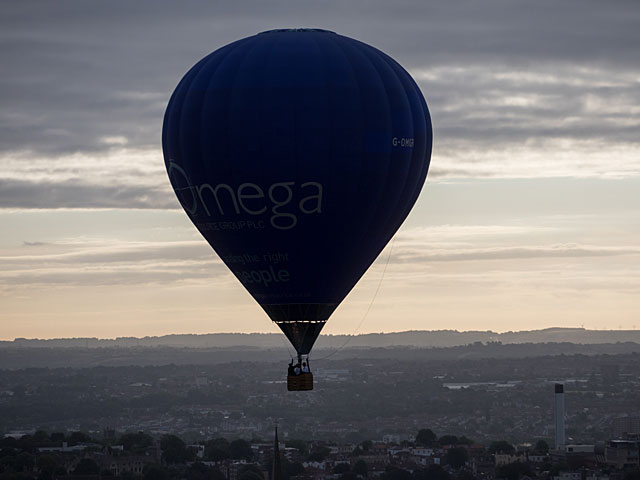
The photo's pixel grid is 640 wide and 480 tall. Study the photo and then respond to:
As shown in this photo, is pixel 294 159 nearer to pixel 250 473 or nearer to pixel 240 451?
pixel 250 473

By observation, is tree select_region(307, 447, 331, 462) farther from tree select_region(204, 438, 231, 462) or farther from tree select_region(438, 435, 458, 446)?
tree select_region(438, 435, 458, 446)

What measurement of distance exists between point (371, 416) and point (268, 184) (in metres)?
161

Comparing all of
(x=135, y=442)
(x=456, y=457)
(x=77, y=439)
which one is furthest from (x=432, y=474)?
(x=77, y=439)

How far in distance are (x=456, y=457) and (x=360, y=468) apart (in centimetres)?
1329

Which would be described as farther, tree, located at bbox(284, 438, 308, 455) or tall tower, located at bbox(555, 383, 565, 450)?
tall tower, located at bbox(555, 383, 565, 450)

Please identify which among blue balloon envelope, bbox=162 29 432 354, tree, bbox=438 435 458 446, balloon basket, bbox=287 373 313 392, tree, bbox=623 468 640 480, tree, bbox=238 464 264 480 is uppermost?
blue balloon envelope, bbox=162 29 432 354

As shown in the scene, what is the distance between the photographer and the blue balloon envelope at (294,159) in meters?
35.0

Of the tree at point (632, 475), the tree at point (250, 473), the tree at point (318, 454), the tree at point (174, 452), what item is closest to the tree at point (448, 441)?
the tree at point (318, 454)

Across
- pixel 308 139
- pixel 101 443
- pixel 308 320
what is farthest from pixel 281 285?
pixel 101 443

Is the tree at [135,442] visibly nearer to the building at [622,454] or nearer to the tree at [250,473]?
the tree at [250,473]

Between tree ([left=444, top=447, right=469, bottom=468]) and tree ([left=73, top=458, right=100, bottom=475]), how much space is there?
27170 mm

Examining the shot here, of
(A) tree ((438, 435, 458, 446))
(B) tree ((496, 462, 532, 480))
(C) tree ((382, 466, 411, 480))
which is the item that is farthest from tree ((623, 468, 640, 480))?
(A) tree ((438, 435, 458, 446))

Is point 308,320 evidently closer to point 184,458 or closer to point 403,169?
point 403,169

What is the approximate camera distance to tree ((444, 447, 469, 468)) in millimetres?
125312
